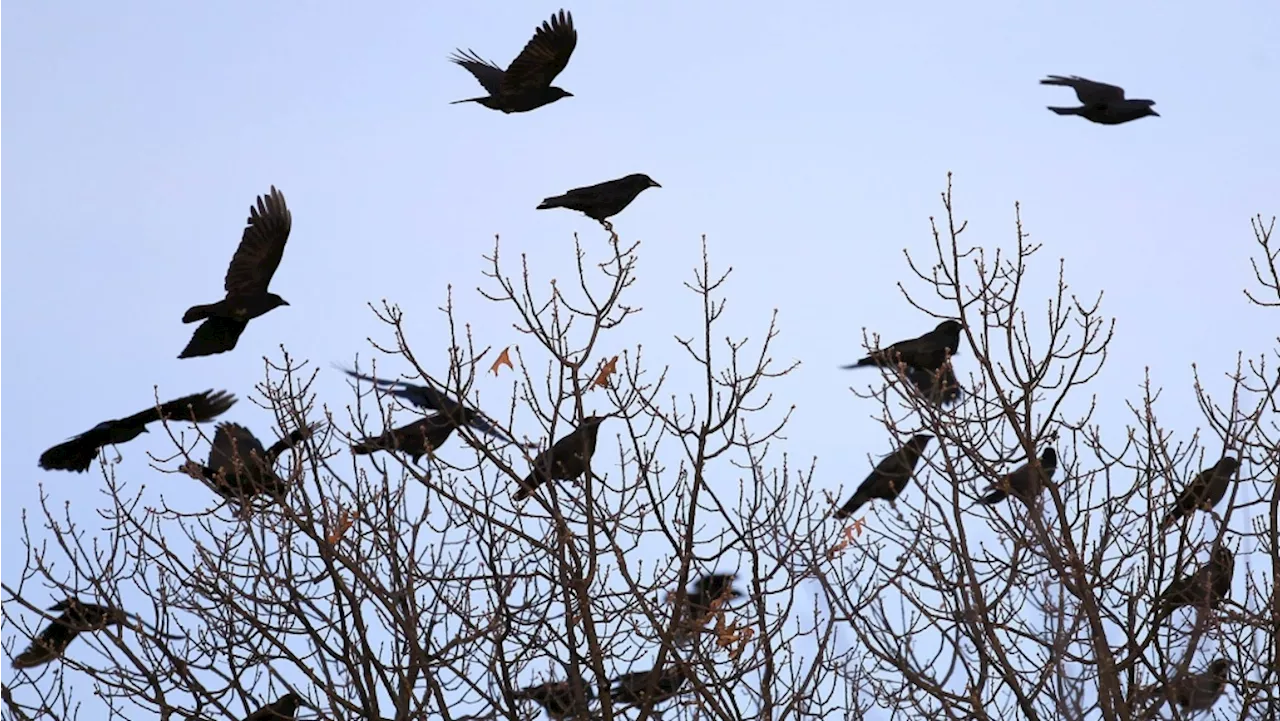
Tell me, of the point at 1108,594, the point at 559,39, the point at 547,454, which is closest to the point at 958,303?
the point at 1108,594

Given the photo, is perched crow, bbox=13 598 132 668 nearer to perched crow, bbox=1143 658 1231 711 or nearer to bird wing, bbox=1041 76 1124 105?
perched crow, bbox=1143 658 1231 711

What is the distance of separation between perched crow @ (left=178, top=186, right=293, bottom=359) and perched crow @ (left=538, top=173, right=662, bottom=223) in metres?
1.65

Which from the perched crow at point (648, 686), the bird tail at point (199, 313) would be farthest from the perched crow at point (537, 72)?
the perched crow at point (648, 686)

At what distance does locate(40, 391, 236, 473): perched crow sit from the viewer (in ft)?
32.2

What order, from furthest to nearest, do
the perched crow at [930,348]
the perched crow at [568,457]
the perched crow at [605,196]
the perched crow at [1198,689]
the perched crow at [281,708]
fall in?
the perched crow at [605,196]
the perched crow at [930,348]
the perched crow at [281,708]
the perched crow at [568,457]
the perched crow at [1198,689]

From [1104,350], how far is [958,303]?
28.4 inches

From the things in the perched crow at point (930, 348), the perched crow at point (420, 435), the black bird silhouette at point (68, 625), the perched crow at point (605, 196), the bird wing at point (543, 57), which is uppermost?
the bird wing at point (543, 57)

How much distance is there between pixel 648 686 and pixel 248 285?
15.8 ft

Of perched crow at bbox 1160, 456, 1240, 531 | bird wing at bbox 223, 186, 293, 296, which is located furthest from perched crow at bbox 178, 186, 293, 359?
perched crow at bbox 1160, 456, 1240, 531

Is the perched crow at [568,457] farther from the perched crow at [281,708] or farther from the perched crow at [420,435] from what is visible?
the perched crow at [281,708]

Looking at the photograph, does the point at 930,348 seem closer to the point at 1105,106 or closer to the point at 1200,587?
the point at 1105,106

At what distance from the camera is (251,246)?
10445 millimetres

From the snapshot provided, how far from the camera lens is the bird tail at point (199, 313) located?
10516mm

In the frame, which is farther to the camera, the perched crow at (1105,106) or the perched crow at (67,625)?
the perched crow at (1105,106)
